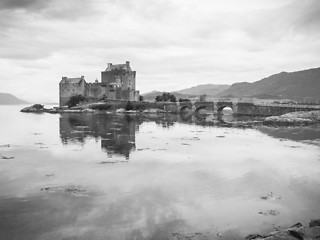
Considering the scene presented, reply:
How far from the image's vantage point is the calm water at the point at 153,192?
12969 mm

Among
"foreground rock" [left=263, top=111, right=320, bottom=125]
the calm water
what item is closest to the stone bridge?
"foreground rock" [left=263, top=111, right=320, bottom=125]

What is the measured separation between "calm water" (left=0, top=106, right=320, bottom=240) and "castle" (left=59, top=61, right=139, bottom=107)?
3682 inches

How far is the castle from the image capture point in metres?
124

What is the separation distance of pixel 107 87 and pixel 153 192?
111m

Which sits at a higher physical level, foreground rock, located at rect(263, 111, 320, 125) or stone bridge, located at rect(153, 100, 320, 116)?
stone bridge, located at rect(153, 100, 320, 116)

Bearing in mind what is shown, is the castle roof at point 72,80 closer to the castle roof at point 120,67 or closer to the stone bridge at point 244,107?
the castle roof at point 120,67

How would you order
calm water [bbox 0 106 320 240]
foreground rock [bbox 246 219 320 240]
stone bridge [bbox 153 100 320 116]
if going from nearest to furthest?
1. foreground rock [bbox 246 219 320 240]
2. calm water [bbox 0 106 320 240]
3. stone bridge [bbox 153 100 320 116]

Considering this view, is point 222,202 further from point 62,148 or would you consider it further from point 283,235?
point 62,148

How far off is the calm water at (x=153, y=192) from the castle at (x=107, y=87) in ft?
307

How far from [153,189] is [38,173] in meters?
9.50

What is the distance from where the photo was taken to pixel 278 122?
70.8 metres

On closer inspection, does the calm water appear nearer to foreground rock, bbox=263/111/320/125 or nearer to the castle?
foreground rock, bbox=263/111/320/125

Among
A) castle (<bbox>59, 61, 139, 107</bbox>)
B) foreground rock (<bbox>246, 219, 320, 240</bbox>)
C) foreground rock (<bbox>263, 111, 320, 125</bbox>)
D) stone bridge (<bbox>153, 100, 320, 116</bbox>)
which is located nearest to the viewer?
foreground rock (<bbox>246, 219, 320, 240</bbox>)

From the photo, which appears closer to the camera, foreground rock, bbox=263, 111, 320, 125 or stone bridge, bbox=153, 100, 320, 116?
foreground rock, bbox=263, 111, 320, 125
